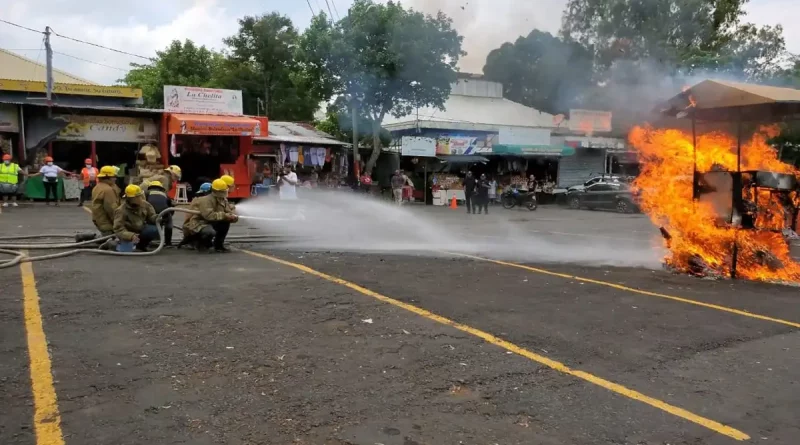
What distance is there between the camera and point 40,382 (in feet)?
13.4

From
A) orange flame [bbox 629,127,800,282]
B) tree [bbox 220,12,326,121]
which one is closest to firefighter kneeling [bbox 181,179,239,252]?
orange flame [bbox 629,127,800,282]

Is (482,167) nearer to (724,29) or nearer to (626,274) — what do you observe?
(724,29)

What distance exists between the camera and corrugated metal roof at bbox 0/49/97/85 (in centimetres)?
3050

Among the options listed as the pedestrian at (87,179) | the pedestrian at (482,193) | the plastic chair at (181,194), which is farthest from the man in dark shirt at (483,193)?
the pedestrian at (87,179)

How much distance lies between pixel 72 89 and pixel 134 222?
14072 millimetres

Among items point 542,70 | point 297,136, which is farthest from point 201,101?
point 542,70

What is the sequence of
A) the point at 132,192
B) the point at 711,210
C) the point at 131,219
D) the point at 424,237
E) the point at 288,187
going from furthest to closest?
1. the point at 288,187
2. the point at 424,237
3. the point at 131,219
4. the point at 132,192
5. the point at 711,210

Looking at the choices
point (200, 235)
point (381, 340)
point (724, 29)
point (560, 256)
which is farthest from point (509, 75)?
point (381, 340)

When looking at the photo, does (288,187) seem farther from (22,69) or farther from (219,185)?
(22,69)

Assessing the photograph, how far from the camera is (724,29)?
30.8 meters

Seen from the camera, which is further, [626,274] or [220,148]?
[220,148]

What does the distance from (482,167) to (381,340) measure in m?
26.6

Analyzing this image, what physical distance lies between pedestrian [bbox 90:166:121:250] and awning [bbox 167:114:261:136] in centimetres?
1102

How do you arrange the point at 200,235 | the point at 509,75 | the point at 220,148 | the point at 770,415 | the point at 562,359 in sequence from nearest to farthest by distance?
1. the point at 770,415
2. the point at 562,359
3. the point at 200,235
4. the point at 220,148
5. the point at 509,75
